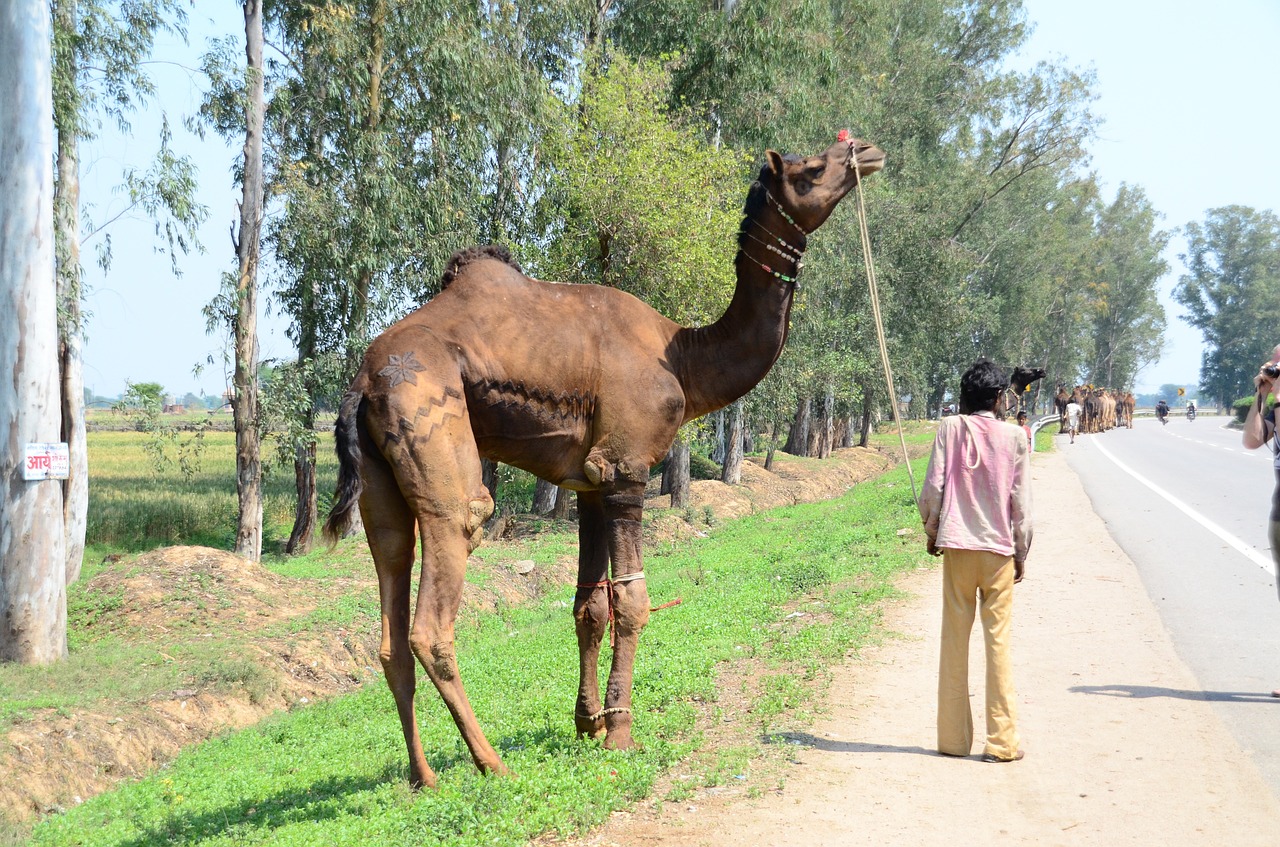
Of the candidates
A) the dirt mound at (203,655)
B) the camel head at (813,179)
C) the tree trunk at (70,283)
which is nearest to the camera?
the camel head at (813,179)

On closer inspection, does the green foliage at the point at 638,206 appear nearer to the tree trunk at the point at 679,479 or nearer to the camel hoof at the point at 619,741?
the tree trunk at the point at 679,479

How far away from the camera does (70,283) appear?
1439 centimetres

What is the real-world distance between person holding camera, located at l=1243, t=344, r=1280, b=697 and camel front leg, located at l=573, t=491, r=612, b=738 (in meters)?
4.62

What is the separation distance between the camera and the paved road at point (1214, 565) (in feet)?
24.2

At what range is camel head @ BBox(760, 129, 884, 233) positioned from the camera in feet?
20.5

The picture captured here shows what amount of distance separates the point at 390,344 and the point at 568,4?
1785cm

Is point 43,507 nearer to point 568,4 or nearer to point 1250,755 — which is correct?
point 1250,755

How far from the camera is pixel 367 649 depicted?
12781 mm

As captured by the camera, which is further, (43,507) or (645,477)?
(43,507)

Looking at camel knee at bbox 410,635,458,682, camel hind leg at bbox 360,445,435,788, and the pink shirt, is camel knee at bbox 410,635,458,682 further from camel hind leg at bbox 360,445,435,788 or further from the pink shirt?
the pink shirt

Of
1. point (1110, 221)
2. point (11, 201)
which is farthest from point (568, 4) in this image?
point (1110, 221)

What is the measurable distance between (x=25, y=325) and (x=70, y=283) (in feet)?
14.3

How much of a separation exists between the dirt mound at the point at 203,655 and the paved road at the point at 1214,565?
27.3 feet

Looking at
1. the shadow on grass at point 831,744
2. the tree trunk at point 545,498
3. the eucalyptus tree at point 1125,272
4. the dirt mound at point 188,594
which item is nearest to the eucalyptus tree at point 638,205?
the tree trunk at point 545,498
